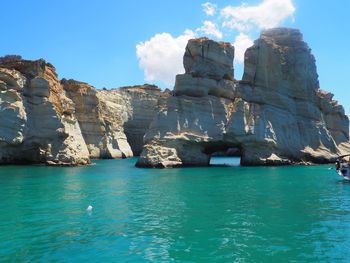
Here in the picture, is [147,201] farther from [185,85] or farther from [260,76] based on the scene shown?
[260,76]

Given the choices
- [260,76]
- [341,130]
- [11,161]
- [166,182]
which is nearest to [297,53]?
[260,76]

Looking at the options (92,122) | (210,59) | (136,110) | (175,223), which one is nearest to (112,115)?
(136,110)

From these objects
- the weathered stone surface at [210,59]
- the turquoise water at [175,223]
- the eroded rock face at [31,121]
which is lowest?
the turquoise water at [175,223]

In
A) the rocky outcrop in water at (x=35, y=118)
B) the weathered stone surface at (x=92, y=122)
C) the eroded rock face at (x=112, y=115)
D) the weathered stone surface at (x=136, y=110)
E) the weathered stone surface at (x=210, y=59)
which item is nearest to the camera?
the rocky outcrop in water at (x=35, y=118)

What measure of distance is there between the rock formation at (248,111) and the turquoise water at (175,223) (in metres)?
25.0

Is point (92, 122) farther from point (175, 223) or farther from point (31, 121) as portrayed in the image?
point (175, 223)

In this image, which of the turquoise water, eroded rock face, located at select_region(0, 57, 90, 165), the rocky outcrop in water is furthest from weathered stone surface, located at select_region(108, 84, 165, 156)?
the turquoise water

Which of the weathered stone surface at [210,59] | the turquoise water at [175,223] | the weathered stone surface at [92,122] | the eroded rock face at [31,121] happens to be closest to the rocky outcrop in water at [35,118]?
the eroded rock face at [31,121]

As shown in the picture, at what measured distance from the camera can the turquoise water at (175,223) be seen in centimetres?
1556

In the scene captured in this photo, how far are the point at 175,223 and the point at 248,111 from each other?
149 feet

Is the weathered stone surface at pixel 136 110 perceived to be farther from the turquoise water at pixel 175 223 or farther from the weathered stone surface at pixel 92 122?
the turquoise water at pixel 175 223

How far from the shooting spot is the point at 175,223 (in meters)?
20.8

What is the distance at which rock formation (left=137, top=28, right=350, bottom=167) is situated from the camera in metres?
60.8

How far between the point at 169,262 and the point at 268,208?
11.8m
